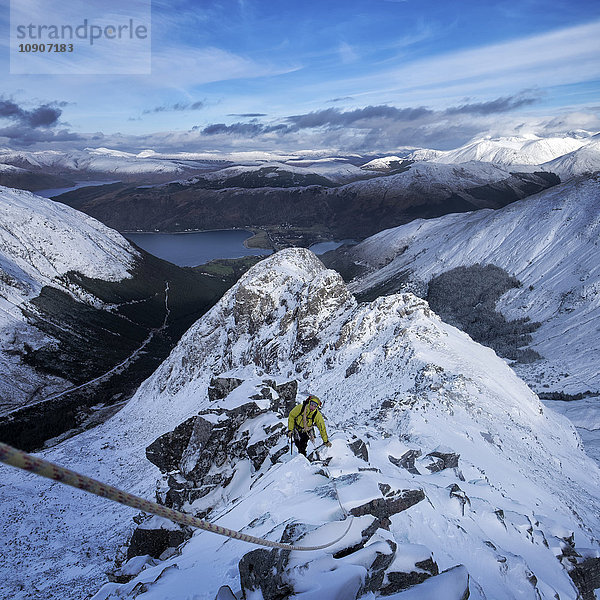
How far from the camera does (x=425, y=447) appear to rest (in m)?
19.1

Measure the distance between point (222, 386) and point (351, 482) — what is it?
46.4ft

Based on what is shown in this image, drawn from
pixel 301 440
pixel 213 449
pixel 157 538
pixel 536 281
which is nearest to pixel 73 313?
pixel 213 449

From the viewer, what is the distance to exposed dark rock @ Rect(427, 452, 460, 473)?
53.9ft

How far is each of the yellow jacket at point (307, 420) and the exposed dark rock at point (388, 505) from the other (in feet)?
11.3

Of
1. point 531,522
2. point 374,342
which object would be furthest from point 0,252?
point 531,522

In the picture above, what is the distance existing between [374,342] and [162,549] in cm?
2325

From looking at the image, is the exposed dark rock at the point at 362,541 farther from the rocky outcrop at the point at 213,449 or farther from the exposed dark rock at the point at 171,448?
the exposed dark rock at the point at 171,448

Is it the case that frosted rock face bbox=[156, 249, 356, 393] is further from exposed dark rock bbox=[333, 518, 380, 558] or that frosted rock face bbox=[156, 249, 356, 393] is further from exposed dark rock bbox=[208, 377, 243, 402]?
exposed dark rock bbox=[333, 518, 380, 558]

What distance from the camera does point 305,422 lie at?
524 inches

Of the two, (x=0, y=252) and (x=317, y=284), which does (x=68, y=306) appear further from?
(x=317, y=284)

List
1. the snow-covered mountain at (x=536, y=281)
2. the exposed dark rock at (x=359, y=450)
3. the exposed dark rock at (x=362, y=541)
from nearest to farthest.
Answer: the exposed dark rock at (x=362, y=541), the exposed dark rock at (x=359, y=450), the snow-covered mountain at (x=536, y=281)

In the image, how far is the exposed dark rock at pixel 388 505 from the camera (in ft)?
30.7

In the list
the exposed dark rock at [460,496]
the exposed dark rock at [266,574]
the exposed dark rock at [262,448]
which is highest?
the exposed dark rock at [266,574]

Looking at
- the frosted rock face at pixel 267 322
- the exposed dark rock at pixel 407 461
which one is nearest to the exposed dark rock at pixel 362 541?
the exposed dark rock at pixel 407 461
